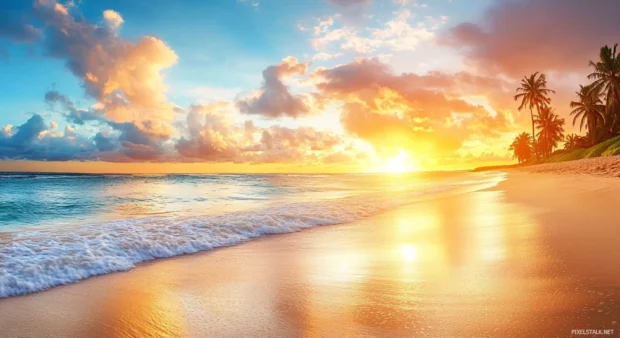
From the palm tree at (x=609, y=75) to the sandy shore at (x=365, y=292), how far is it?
153 feet

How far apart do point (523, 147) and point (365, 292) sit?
114967 millimetres

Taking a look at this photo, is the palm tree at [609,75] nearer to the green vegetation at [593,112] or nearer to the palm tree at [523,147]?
the green vegetation at [593,112]

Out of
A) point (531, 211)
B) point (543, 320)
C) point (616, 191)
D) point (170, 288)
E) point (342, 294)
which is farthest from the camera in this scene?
point (616, 191)

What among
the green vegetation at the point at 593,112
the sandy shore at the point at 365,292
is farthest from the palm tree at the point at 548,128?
the sandy shore at the point at 365,292

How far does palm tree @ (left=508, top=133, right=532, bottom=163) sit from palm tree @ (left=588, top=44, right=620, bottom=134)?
6228 centimetres

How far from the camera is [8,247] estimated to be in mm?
7461

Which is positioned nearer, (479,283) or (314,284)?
(479,283)

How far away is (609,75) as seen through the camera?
141 feet

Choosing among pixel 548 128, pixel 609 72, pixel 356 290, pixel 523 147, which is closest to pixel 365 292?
pixel 356 290

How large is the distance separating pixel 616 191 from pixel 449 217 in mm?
7072

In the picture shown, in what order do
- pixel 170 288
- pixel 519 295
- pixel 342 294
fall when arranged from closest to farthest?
pixel 519 295 → pixel 342 294 → pixel 170 288

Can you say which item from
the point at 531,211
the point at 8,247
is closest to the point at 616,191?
the point at 531,211

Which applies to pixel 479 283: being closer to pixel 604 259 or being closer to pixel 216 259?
pixel 604 259

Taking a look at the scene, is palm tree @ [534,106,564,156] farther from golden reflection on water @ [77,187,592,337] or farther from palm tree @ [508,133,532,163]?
golden reflection on water @ [77,187,592,337]
